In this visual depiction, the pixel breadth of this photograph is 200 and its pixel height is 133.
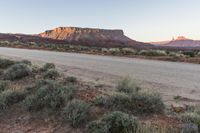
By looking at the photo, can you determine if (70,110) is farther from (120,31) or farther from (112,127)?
(120,31)

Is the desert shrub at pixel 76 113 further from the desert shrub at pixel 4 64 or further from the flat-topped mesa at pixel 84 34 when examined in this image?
the flat-topped mesa at pixel 84 34

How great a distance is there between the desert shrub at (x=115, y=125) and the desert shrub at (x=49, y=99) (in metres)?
1.70

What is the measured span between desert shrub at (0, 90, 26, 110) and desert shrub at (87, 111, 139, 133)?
315cm

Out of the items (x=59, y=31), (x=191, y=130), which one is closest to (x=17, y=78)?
(x=191, y=130)

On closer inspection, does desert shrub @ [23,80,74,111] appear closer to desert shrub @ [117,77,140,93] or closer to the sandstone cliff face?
desert shrub @ [117,77,140,93]

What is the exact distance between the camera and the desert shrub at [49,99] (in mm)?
7496

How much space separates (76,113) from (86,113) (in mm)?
267

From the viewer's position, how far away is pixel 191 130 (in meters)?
5.57

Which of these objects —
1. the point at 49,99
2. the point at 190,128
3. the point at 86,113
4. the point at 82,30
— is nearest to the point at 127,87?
the point at 49,99

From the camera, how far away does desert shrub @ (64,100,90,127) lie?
6440 mm

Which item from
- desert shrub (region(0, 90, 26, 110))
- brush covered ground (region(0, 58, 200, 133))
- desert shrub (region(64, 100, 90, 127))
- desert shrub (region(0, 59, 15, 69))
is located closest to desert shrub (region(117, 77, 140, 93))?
brush covered ground (region(0, 58, 200, 133))

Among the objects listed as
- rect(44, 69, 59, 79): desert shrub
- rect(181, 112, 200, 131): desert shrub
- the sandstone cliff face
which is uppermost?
rect(181, 112, 200, 131): desert shrub

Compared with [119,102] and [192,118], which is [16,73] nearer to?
[119,102]

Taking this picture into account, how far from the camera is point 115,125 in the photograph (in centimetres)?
586
